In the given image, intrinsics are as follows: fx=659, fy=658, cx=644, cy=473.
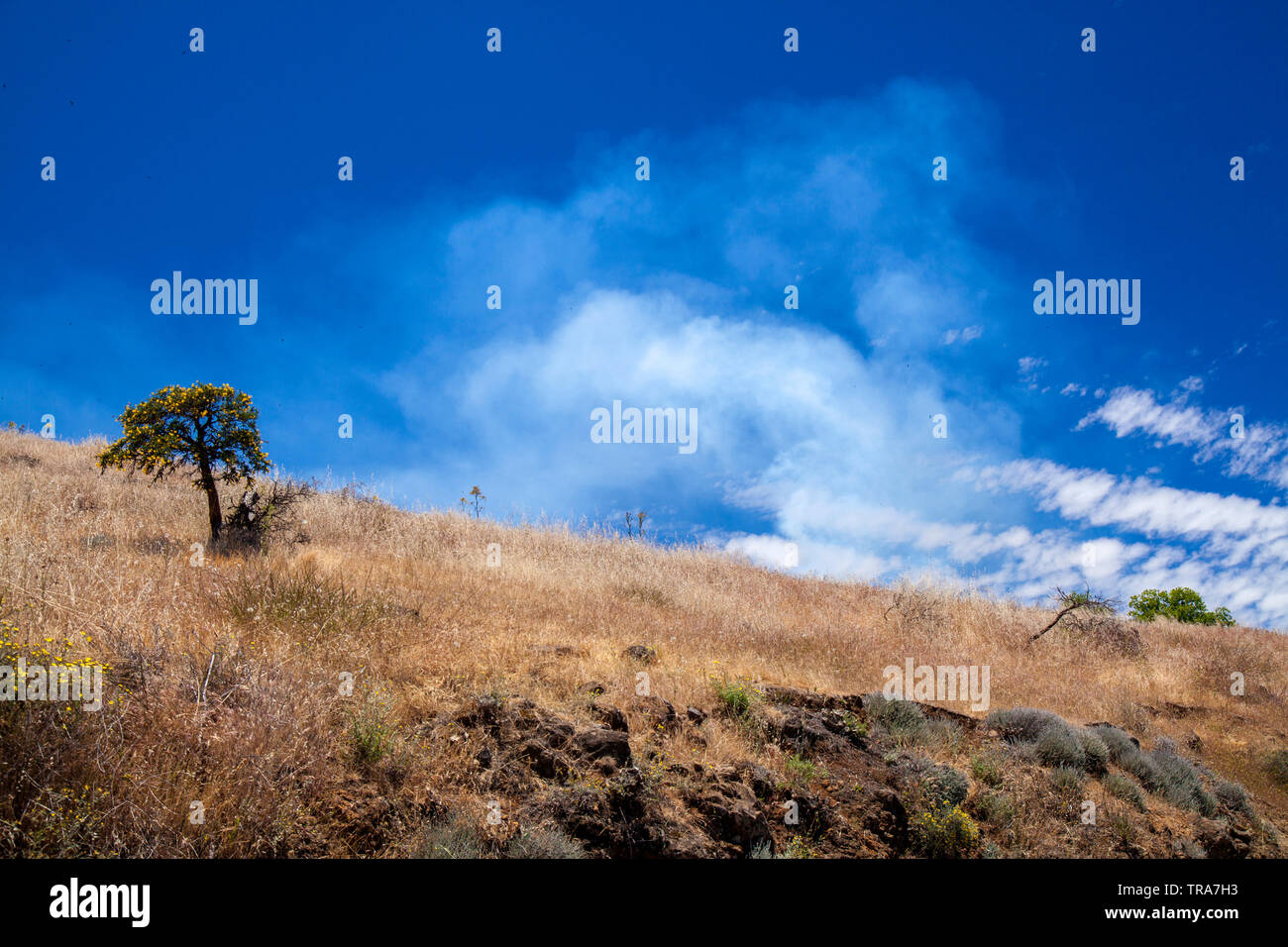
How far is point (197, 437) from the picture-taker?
11953mm

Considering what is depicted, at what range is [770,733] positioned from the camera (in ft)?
24.4

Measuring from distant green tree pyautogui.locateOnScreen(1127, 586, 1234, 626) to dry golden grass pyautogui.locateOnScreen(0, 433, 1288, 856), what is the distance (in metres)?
11.3

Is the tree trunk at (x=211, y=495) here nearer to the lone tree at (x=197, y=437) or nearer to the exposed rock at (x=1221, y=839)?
the lone tree at (x=197, y=437)

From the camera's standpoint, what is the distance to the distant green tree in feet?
88.9

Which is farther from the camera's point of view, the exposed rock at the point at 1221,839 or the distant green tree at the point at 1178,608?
the distant green tree at the point at 1178,608

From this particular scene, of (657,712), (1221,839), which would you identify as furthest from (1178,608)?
(657,712)

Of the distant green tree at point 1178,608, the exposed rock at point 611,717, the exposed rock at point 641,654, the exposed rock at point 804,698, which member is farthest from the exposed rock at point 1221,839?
the distant green tree at point 1178,608

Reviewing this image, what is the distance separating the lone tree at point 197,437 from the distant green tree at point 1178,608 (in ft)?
102

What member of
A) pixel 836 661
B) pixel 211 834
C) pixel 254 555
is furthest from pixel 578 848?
pixel 254 555

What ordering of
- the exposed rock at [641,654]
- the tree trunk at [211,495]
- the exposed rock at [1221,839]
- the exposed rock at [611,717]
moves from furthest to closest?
the tree trunk at [211,495] → the exposed rock at [641,654] → the exposed rock at [1221,839] → the exposed rock at [611,717]

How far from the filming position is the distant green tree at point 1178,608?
27.1 m

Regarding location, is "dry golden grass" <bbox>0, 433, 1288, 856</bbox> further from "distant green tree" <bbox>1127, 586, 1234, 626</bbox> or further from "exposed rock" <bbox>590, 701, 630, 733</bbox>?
"distant green tree" <bbox>1127, 586, 1234, 626</bbox>

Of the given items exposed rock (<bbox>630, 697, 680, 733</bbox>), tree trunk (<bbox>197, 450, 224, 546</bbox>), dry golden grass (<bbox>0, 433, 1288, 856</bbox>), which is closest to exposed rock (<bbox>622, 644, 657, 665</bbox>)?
dry golden grass (<bbox>0, 433, 1288, 856</bbox>)

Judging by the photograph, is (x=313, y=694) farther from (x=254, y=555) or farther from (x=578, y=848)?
(x=254, y=555)
